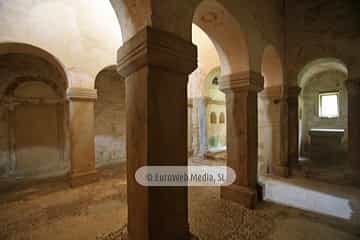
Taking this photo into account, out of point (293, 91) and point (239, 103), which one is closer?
point (239, 103)

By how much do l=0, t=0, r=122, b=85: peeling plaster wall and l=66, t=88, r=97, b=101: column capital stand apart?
14cm

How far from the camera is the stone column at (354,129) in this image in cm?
389

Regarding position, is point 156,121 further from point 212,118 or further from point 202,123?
point 212,118

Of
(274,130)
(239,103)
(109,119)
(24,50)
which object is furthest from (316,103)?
(24,50)

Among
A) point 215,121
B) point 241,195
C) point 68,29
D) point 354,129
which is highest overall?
point 68,29

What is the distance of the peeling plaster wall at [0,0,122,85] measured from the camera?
3207 mm

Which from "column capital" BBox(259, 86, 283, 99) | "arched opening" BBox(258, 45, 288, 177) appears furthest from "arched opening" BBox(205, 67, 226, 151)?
"column capital" BBox(259, 86, 283, 99)

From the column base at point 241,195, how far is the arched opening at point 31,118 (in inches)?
195

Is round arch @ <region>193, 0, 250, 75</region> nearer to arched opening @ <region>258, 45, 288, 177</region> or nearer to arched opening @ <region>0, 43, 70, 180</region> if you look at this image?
arched opening @ <region>258, 45, 288, 177</region>

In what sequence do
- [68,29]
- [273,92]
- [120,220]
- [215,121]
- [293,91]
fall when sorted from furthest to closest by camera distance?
1. [215,121]
2. [293,91]
3. [273,92]
4. [68,29]
5. [120,220]

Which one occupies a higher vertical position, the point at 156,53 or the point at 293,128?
the point at 156,53

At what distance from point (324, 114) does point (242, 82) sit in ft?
27.0

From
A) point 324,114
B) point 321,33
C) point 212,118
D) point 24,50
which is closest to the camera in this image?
point 24,50

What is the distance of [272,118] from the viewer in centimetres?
464
